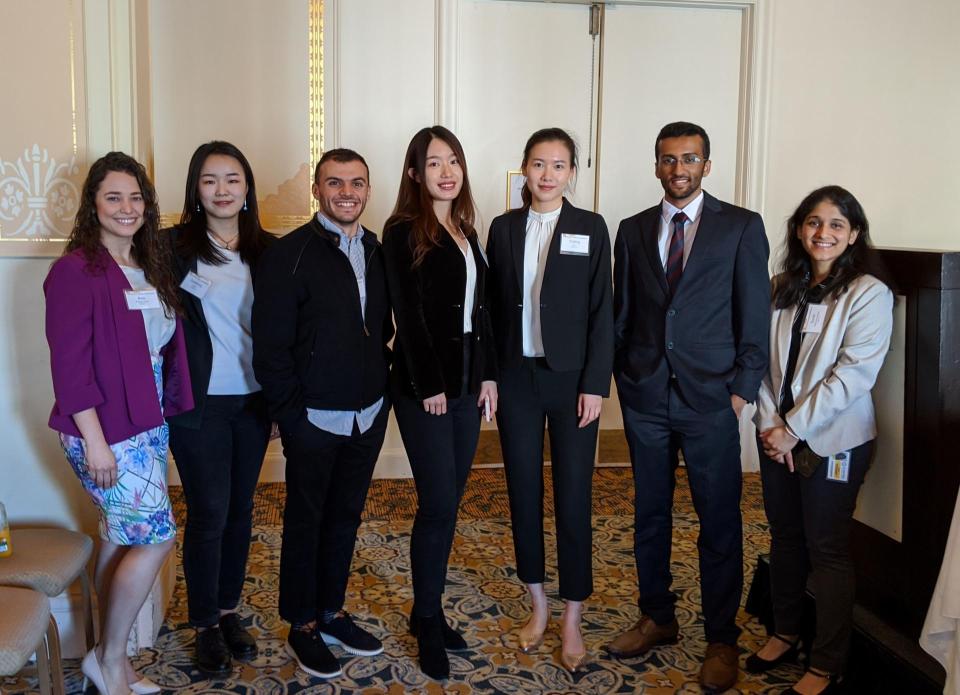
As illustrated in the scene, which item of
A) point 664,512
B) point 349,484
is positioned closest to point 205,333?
point 349,484

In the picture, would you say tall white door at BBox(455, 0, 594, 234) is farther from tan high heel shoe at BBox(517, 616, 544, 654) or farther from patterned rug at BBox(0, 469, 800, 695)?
tan high heel shoe at BBox(517, 616, 544, 654)

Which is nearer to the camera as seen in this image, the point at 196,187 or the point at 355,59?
the point at 196,187

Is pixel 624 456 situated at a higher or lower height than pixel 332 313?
lower

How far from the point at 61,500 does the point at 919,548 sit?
2.70m

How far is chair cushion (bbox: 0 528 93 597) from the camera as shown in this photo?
222cm

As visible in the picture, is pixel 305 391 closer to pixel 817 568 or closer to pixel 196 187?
pixel 196 187

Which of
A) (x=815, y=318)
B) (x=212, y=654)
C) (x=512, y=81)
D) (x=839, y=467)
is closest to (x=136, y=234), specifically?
(x=212, y=654)

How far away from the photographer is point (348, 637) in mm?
2781

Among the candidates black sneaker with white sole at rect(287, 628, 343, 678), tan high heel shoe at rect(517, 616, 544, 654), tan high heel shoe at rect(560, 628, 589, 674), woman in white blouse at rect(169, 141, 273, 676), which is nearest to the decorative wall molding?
woman in white blouse at rect(169, 141, 273, 676)

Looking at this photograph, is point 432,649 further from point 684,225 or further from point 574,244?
point 684,225

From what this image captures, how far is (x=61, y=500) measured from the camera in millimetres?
2725

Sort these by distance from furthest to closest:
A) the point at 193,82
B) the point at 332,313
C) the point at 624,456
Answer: the point at 624,456, the point at 193,82, the point at 332,313

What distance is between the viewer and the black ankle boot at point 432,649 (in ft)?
8.61

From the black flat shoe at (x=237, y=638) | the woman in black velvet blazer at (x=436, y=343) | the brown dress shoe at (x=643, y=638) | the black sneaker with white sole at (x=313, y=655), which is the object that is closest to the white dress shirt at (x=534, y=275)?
the woman in black velvet blazer at (x=436, y=343)
